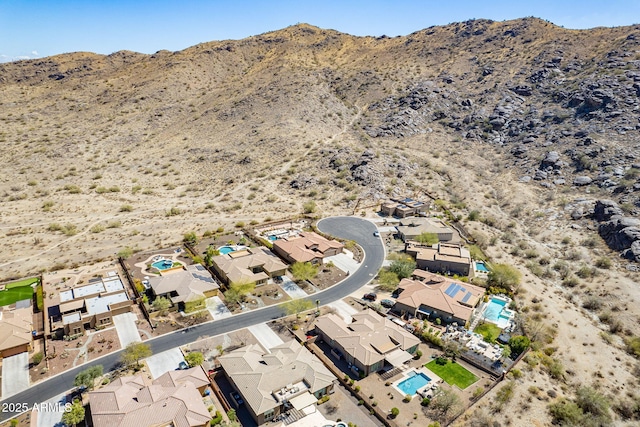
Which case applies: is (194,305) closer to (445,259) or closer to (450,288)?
(450,288)

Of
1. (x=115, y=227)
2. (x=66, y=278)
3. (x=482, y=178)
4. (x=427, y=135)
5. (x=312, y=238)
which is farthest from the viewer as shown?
(x=427, y=135)

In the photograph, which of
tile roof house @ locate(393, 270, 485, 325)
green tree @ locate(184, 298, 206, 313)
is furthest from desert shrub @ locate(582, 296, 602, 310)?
green tree @ locate(184, 298, 206, 313)

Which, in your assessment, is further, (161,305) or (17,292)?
(17,292)

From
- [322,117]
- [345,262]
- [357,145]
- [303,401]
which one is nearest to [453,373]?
[303,401]

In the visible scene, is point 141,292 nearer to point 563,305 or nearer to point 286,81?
point 563,305

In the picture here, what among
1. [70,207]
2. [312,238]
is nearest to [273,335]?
[312,238]

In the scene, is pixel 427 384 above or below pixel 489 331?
below

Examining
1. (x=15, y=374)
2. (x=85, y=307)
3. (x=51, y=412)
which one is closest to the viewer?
(x=51, y=412)
